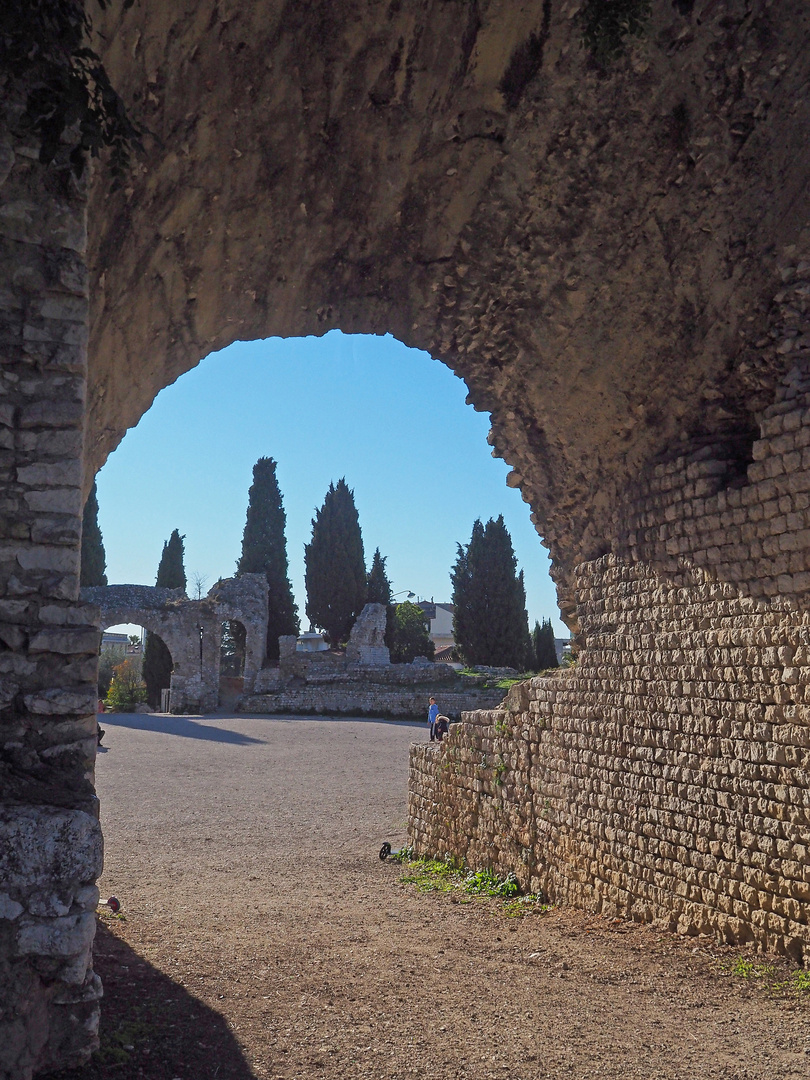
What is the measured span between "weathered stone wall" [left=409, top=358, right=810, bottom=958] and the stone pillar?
3.68m

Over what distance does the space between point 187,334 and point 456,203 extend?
2258 mm

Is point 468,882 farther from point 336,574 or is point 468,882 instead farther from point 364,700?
point 336,574

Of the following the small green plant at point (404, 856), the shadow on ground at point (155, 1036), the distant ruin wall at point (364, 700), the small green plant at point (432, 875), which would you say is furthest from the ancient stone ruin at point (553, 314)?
the distant ruin wall at point (364, 700)

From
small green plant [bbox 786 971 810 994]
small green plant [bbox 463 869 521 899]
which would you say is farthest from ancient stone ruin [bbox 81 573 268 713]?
small green plant [bbox 786 971 810 994]

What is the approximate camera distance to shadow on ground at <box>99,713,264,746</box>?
18581mm

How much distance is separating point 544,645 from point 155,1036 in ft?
114

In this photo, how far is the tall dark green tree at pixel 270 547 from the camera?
3631cm

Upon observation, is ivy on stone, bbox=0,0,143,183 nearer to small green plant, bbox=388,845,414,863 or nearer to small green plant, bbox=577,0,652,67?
small green plant, bbox=577,0,652,67

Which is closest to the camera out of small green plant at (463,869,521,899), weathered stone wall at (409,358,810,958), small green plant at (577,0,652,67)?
weathered stone wall at (409,358,810,958)

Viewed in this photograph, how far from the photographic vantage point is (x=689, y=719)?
5500mm

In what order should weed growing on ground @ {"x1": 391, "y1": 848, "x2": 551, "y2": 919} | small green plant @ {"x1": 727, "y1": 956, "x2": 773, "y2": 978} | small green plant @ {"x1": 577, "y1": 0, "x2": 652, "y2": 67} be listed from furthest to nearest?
weed growing on ground @ {"x1": 391, "y1": 848, "x2": 551, "y2": 919} → small green plant @ {"x1": 577, "y1": 0, "x2": 652, "y2": 67} → small green plant @ {"x1": 727, "y1": 956, "x2": 773, "y2": 978}

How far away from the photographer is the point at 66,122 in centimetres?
331

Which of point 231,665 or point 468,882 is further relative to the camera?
point 231,665

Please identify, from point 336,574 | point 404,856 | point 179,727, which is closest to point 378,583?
point 336,574
